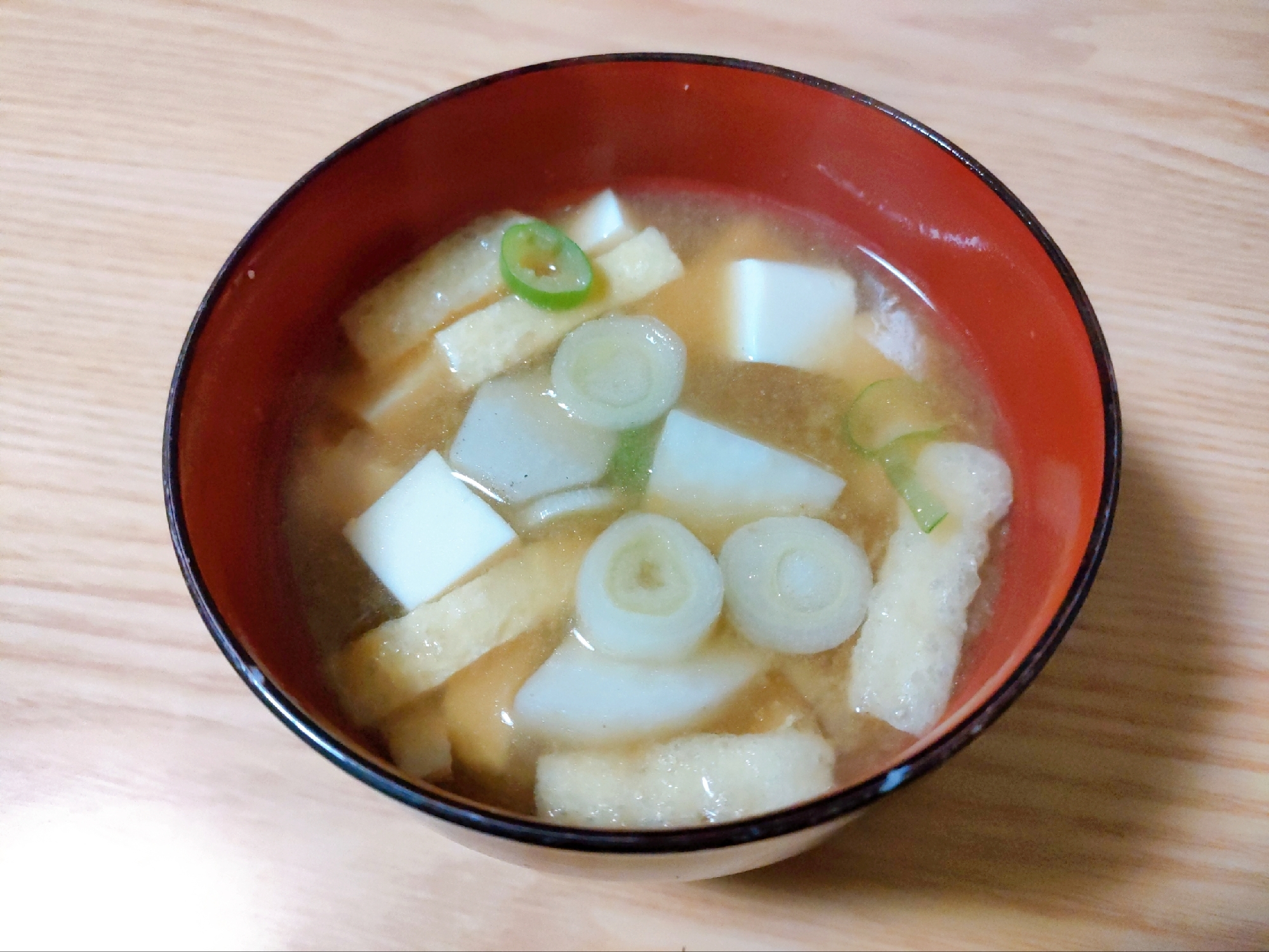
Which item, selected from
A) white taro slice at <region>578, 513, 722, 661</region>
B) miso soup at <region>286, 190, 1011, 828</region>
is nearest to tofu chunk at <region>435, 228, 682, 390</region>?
miso soup at <region>286, 190, 1011, 828</region>

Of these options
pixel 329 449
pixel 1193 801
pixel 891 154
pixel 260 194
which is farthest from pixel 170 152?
pixel 1193 801

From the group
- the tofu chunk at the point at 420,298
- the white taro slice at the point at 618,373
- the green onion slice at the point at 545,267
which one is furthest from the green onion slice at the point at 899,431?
the tofu chunk at the point at 420,298

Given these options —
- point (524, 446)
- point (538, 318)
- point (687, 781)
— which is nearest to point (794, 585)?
point (687, 781)

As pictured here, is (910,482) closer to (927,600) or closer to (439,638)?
(927,600)

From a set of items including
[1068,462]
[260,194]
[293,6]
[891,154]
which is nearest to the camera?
[1068,462]

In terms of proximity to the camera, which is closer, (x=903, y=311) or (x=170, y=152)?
(x=903, y=311)

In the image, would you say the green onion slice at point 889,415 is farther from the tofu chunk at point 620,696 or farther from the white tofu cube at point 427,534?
the white tofu cube at point 427,534

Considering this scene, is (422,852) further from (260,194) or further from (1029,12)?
(1029,12)

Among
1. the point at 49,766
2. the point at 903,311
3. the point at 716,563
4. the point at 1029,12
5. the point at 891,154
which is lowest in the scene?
the point at 49,766
